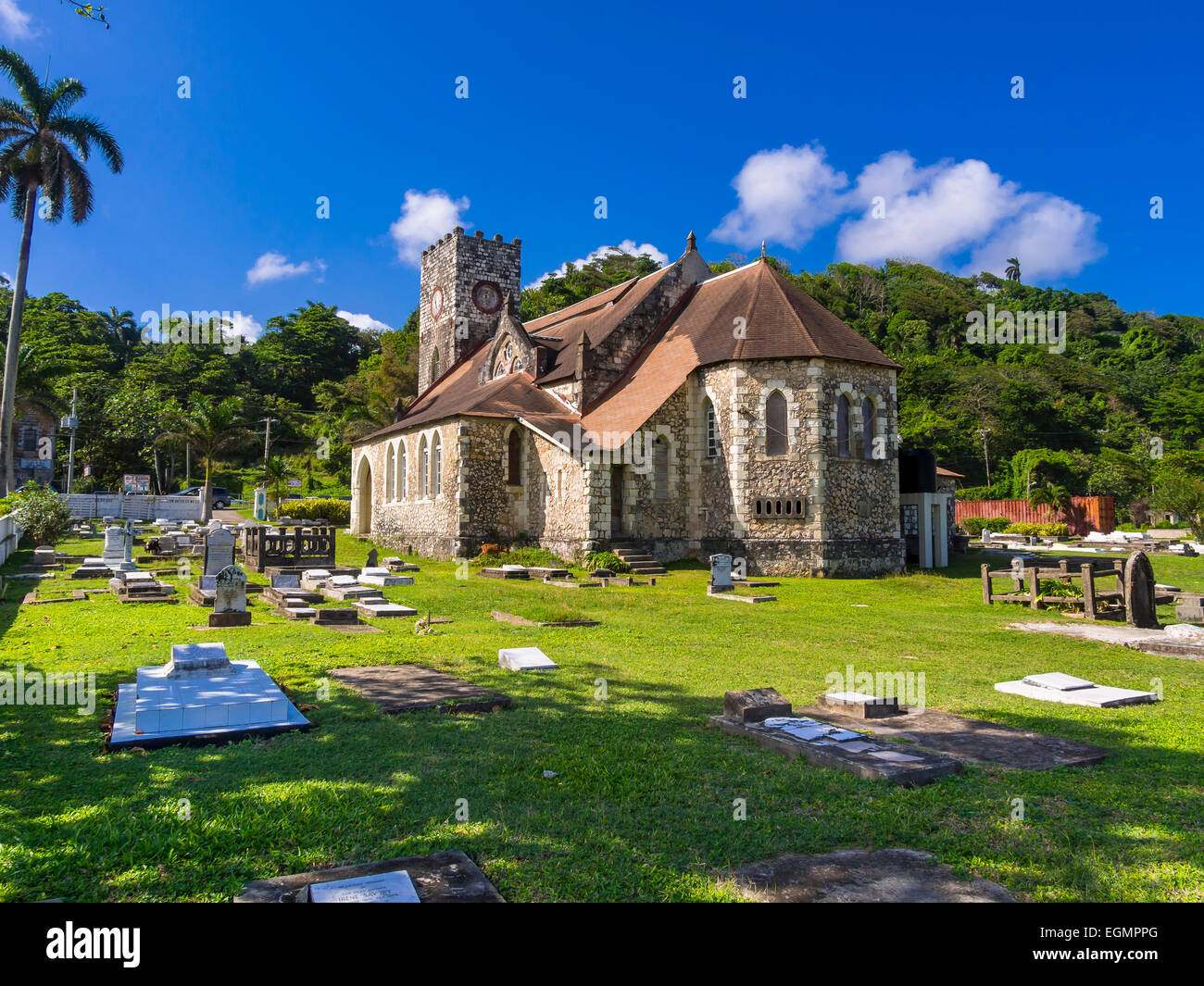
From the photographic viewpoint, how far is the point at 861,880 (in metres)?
3.86

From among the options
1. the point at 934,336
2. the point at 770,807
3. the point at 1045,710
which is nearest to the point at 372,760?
the point at 770,807

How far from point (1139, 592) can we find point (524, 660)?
11710mm

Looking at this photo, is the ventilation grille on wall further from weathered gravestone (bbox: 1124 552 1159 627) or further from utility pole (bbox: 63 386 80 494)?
utility pole (bbox: 63 386 80 494)

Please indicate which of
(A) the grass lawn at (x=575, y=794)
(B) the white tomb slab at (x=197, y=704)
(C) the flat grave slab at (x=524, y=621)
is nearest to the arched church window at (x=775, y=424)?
(C) the flat grave slab at (x=524, y=621)

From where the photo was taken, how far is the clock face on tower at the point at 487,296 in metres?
40.6

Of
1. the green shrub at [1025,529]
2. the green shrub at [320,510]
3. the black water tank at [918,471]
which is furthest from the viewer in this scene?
the green shrub at [1025,529]

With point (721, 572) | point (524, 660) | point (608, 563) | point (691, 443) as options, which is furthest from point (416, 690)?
point (691, 443)

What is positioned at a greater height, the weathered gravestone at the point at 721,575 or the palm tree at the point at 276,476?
the palm tree at the point at 276,476

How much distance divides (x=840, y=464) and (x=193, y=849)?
895 inches

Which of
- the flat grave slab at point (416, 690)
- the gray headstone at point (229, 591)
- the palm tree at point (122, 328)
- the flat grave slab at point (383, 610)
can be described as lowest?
the flat grave slab at point (416, 690)

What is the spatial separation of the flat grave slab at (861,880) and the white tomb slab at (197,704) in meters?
4.51

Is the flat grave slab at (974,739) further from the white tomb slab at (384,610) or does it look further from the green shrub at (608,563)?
the green shrub at (608,563)

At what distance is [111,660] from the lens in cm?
948

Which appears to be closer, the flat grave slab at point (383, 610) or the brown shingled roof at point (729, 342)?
the flat grave slab at point (383, 610)
